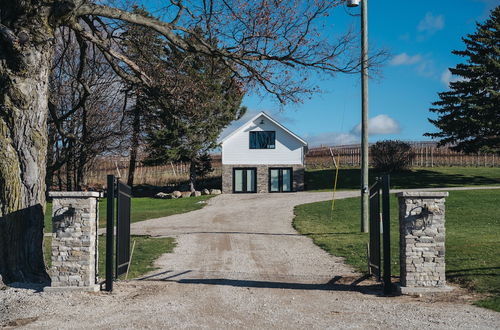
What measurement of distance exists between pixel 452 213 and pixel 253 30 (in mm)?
15825

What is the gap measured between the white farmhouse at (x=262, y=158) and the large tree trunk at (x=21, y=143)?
31929 millimetres

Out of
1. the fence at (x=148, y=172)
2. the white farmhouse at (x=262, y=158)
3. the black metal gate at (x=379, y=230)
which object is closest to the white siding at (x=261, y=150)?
the white farmhouse at (x=262, y=158)

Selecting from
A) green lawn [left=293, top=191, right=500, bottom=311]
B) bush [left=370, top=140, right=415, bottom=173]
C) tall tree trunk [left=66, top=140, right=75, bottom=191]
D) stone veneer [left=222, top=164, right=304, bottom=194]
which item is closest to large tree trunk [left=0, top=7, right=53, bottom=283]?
green lawn [left=293, top=191, right=500, bottom=311]

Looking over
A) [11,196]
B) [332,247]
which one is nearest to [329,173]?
[332,247]

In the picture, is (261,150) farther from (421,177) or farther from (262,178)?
(421,177)

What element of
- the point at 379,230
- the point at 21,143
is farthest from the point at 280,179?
the point at 21,143

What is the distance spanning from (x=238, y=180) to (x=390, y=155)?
1500 cm

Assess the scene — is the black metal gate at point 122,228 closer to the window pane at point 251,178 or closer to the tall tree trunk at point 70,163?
the tall tree trunk at point 70,163

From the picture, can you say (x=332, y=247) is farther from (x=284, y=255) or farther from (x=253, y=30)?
(x=253, y=30)

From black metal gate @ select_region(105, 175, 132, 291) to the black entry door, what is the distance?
31.5 m

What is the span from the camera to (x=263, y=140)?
42625 mm

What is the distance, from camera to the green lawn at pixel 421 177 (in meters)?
41.2

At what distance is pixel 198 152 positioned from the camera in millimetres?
A: 42906

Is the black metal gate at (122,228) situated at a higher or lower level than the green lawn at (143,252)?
higher
